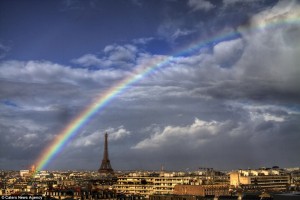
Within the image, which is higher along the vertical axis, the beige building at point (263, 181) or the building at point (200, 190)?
the beige building at point (263, 181)

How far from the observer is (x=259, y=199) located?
91562mm

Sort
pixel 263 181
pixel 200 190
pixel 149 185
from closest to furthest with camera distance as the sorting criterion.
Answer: pixel 200 190 → pixel 149 185 → pixel 263 181

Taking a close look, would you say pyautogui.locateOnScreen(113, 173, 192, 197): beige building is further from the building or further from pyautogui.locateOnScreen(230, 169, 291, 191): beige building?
pyautogui.locateOnScreen(230, 169, 291, 191): beige building

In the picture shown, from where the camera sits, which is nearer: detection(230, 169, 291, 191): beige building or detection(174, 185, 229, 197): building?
detection(174, 185, 229, 197): building

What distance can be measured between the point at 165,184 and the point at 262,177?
39390 millimetres

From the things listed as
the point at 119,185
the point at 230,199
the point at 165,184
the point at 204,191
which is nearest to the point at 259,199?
the point at 230,199

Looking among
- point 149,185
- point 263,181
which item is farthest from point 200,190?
point 263,181

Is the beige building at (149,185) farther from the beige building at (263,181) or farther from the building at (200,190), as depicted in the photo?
the beige building at (263,181)

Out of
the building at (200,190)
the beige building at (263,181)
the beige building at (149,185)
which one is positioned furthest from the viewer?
the beige building at (263,181)

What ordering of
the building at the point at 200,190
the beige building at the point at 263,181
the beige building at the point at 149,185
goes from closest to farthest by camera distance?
the building at the point at 200,190 → the beige building at the point at 149,185 → the beige building at the point at 263,181

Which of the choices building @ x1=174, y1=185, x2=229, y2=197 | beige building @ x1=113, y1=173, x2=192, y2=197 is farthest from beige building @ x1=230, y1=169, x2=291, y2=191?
building @ x1=174, y1=185, x2=229, y2=197

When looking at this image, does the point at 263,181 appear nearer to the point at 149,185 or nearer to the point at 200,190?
the point at 149,185

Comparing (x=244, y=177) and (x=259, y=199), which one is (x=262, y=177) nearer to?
(x=244, y=177)

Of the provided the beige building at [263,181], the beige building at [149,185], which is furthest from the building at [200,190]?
the beige building at [263,181]
